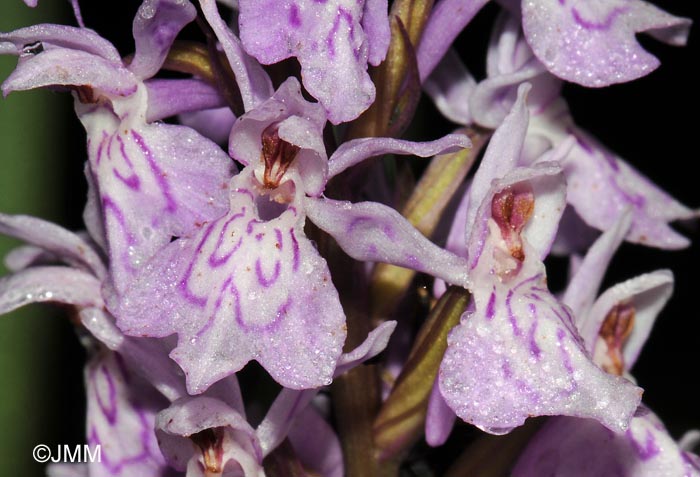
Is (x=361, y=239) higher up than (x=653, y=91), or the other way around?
(x=361, y=239)

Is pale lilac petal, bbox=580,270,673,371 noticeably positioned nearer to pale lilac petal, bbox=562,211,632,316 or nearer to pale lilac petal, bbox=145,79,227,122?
pale lilac petal, bbox=562,211,632,316

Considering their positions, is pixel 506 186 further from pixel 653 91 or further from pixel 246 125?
pixel 653 91

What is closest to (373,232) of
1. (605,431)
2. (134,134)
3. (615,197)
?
(134,134)

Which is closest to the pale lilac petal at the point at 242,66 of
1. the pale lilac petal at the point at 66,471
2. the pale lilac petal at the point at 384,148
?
the pale lilac petal at the point at 384,148

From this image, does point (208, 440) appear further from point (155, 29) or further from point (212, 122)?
point (212, 122)

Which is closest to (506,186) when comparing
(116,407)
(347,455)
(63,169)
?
(347,455)

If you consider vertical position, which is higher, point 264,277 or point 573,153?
point 264,277
